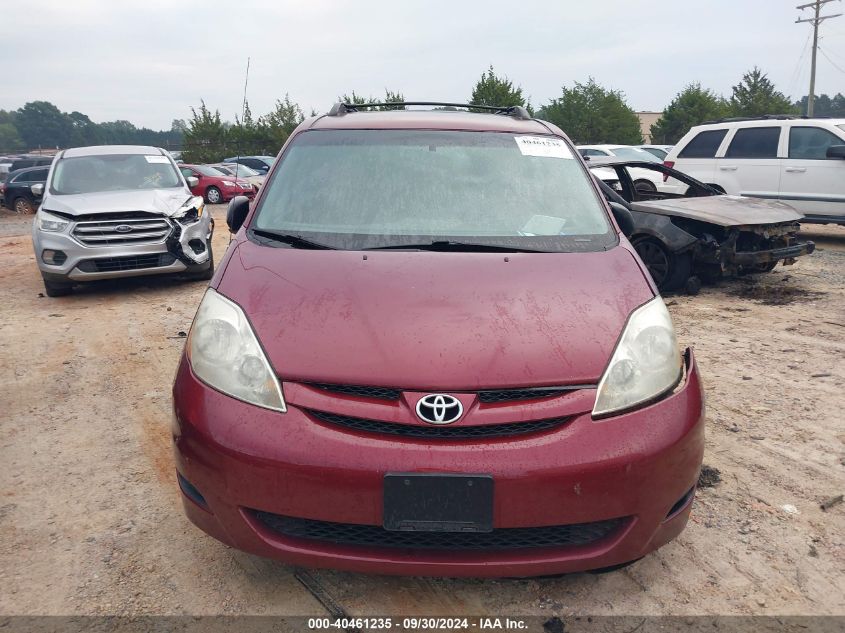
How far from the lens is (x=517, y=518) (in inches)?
74.4

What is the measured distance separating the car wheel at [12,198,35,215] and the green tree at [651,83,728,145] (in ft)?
124

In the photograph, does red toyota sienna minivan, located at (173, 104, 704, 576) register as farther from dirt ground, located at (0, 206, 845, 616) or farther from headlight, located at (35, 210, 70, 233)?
headlight, located at (35, 210, 70, 233)

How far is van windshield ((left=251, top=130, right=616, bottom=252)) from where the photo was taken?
275cm

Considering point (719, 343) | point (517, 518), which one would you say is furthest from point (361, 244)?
point (719, 343)

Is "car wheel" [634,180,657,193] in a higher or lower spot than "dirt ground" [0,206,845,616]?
higher

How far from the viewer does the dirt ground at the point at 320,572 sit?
2.24 m

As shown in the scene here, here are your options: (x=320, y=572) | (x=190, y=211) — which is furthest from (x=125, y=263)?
(x=320, y=572)

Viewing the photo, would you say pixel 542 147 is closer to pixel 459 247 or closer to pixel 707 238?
pixel 459 247

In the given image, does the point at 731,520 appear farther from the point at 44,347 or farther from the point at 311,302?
the point at 44,347

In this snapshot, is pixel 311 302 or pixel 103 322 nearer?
pixel 311 302

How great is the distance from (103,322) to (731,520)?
563 centimetres

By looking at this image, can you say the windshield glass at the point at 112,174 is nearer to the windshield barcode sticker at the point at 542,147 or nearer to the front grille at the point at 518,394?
the windshield barcode sticker at the point at 542,147

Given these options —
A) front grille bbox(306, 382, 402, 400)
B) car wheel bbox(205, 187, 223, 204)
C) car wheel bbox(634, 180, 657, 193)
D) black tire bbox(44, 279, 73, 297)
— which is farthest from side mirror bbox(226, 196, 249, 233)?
car wheel bbox(205, 187, 223, 204)

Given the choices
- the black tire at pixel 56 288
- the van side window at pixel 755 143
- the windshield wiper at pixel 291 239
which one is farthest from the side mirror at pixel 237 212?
the van side window at pixel 755 143
